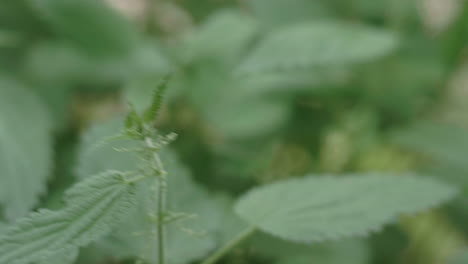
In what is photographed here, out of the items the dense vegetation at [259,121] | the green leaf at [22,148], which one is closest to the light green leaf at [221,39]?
the dense vegetation at [259,121]

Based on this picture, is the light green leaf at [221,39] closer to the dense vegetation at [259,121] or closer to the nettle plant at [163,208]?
the dense vegetation at [259,121]

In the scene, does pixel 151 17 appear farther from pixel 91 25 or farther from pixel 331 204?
pixel 331 204

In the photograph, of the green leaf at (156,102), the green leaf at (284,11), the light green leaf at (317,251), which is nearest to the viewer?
the green leaf at (156,102)

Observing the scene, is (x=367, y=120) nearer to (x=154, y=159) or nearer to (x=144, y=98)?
(x=144, y=98)

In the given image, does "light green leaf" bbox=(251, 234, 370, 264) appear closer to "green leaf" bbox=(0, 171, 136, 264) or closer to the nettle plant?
the nettle plant

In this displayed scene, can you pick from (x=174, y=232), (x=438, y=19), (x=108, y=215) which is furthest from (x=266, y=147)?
(x=438, y=19)

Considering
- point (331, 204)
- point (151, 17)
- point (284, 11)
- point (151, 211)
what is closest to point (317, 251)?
point (331, 204)

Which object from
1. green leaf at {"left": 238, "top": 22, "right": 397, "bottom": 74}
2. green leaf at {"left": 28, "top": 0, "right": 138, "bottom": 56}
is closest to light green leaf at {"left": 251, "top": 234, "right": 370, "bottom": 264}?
green leaf at {"left": 238, "top": 22, "right": 397, "bottom": 74}
